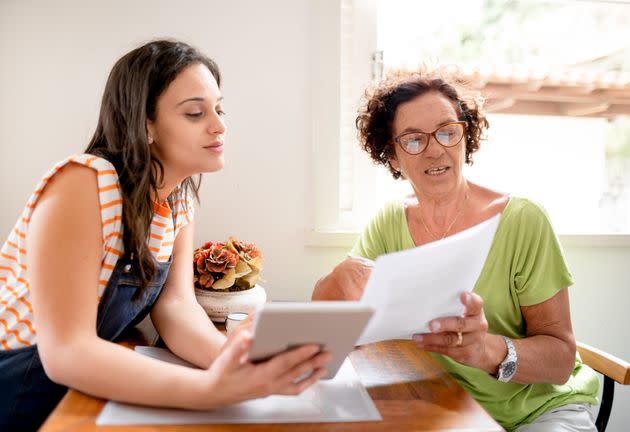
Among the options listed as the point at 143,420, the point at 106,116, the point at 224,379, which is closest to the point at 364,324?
the point at 224,379

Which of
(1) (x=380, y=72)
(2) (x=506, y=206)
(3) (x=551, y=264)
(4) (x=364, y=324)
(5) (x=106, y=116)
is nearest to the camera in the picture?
(4) (x=364, y=324)

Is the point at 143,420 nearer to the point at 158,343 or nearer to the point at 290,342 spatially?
the point at 290,342

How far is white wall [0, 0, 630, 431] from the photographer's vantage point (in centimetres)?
177

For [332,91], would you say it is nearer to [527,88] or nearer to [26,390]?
[527,88]

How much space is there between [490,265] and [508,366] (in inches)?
12.0

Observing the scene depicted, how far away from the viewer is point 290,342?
2.51 feet

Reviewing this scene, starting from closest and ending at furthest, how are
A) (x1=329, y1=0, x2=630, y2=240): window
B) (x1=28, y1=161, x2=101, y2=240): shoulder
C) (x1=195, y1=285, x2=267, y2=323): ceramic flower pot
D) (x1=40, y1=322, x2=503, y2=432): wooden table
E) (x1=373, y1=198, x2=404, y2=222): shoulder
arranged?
(x1=40, y1=322, x2=503, y2=432): wooden table → (x1=28, y1=161, x2=101, y2=240): shoulder → (x1=195, y1=285, x2=267, y2=323): ceramic flower pot → (x1=373, y1=198, x2=404, y2=222): shoulder → (x1=329, y1=0, x2=630, y2=240): window

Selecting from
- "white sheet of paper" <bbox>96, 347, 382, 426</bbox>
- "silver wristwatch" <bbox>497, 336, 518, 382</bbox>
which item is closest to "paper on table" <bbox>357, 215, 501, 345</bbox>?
"white sheet of paper" <bbox>96, 347, 382, 426</bbox>

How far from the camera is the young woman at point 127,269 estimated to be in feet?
2.75

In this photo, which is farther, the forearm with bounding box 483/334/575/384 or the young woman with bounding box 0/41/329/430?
the forearm with bounding box 483/334/575/384

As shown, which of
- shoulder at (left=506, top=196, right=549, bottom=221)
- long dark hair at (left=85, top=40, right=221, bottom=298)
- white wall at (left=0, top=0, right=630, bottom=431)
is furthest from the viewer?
white wall at (left=0, top=0, right=630, bottom=431)

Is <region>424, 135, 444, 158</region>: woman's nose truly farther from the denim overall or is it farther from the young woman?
the denim overall

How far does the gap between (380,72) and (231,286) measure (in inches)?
37.5

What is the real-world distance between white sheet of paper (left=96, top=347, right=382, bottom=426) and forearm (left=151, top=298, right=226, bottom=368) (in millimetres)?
226
